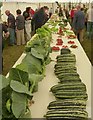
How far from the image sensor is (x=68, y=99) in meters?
1.88

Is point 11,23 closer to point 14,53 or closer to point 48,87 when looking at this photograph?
point 14,53

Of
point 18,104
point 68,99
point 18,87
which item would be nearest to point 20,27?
point 68,99

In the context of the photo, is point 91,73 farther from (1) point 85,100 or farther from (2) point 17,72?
Result: (2) point 17,72

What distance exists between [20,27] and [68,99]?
23.3ft

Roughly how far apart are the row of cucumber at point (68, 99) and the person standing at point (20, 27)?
627 cm

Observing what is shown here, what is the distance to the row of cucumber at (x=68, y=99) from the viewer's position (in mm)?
1666

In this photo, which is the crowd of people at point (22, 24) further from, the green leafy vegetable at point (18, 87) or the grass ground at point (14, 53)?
the green leafy vegetable at point (18, 87)

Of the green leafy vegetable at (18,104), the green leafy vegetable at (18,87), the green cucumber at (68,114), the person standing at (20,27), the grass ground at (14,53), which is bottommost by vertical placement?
the grass ground at (14,53)

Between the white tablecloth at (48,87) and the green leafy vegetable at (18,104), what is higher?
the green leafy vegetable at (18,104)

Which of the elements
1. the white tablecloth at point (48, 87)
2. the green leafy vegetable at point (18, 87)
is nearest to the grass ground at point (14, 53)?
the white tablecloth at point (48, 87)

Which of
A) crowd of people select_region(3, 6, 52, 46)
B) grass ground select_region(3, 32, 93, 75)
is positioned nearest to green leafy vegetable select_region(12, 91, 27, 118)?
grass ground select_region(3, 32, 93, 75)

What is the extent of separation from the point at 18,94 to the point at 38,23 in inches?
280

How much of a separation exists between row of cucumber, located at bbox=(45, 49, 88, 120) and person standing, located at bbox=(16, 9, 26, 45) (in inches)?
247

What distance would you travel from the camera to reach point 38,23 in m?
8.58
